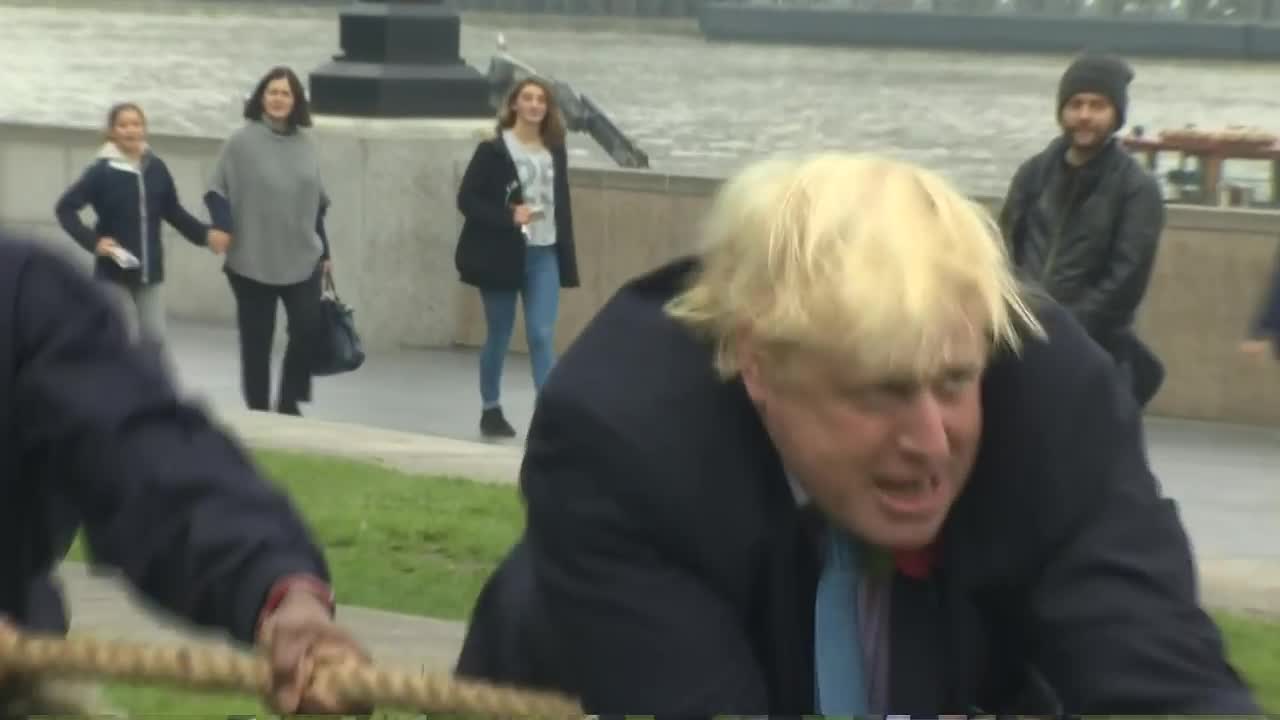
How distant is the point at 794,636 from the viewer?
249 cm

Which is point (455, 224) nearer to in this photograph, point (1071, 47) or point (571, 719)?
point (571, 719)

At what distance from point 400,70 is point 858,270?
12341 millimetres

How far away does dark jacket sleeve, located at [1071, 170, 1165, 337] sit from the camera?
8.80 metres

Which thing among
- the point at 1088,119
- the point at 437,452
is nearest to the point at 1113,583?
the point at 1088,119

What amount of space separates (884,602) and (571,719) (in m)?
0.48

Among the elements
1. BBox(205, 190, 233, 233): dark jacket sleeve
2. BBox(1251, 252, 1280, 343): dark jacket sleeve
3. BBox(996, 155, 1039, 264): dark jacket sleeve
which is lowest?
BBox(205, 190, 233, 233): dark jacket sleeve

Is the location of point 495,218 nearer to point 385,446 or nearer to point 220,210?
point 220,210

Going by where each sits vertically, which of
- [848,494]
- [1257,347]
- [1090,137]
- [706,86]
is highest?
[848,494]

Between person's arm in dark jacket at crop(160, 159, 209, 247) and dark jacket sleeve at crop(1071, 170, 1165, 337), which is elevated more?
dark jacket sleeve at crop(1071, 170, 1165, 337)

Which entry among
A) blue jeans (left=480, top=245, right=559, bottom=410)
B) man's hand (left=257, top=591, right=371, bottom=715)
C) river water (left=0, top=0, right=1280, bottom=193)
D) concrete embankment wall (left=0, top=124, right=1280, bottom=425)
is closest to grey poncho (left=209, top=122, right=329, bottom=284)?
blue jeans (left=480, top=245, right=559, bottom=410)

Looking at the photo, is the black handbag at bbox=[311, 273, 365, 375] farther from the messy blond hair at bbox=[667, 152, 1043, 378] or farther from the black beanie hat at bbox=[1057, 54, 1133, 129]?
the messy blond hair at bbox=[667, 152, 1043, 378]

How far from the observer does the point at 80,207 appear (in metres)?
12.1

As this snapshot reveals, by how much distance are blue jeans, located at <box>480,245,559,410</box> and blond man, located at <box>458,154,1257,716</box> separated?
942 centimetres

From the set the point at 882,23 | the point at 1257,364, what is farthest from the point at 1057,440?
the point at 882,23
